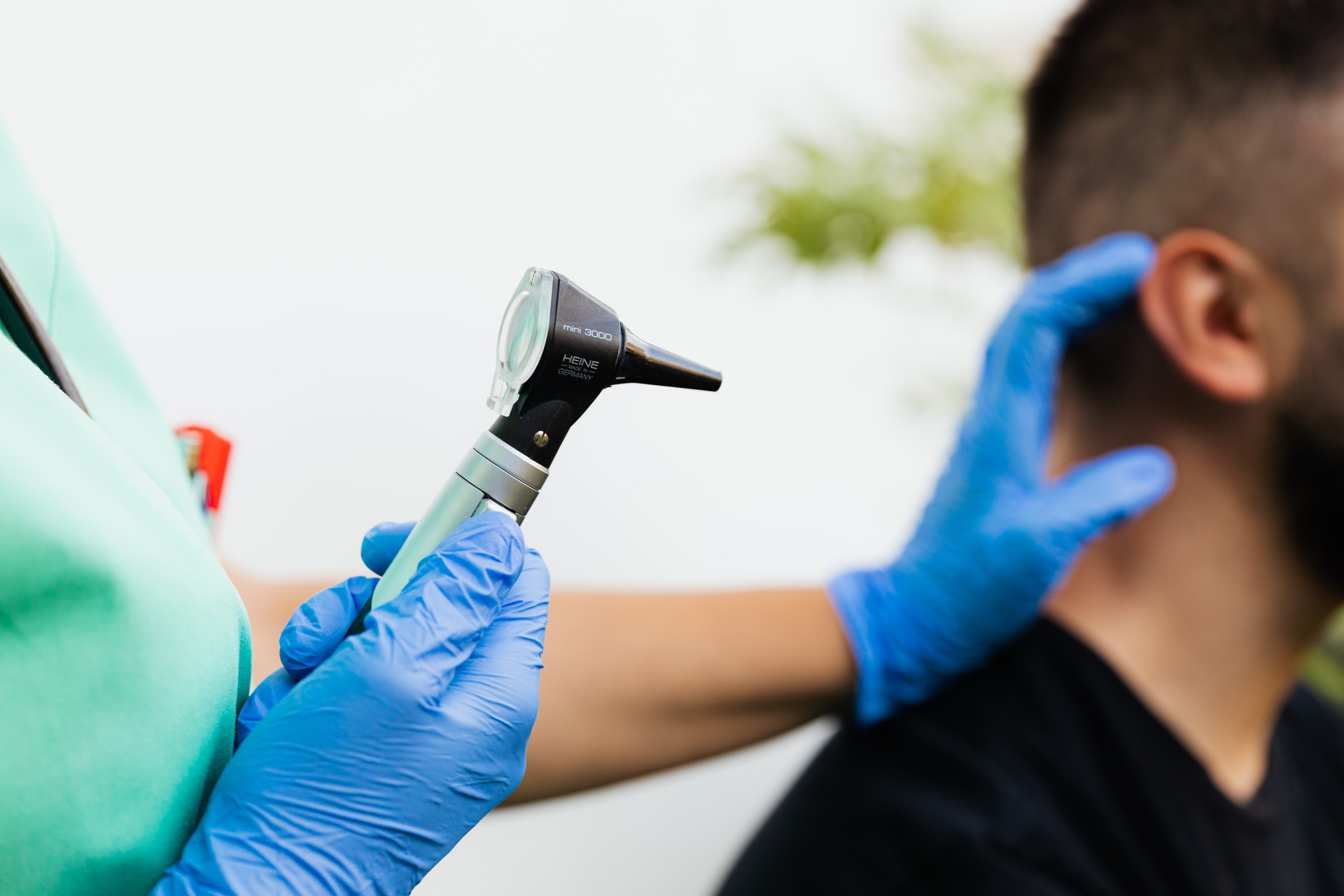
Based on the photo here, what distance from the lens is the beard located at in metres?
0.98

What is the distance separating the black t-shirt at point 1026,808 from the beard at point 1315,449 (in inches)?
11.1

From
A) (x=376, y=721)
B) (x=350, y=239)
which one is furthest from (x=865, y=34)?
(x=376, y=721)

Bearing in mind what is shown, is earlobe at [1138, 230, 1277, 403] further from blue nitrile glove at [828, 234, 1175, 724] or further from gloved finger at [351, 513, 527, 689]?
gloved finger at [351, 513, 527, 689]

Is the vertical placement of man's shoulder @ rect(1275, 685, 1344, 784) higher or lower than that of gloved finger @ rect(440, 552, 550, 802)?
lower

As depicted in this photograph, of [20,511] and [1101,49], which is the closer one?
[20,511]

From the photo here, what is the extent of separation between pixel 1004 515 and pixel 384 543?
2.16 feet

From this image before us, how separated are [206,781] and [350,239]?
1082 mm

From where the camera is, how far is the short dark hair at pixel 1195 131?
3.26 feet

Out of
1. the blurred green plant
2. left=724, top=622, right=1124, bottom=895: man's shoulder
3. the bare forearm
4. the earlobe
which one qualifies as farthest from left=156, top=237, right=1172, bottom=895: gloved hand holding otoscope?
the blurred green plant

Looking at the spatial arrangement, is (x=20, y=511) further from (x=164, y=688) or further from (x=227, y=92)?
(x=227, y=92)

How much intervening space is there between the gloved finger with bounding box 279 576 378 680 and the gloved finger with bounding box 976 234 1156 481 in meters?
0.72

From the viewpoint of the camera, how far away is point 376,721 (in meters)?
0.47

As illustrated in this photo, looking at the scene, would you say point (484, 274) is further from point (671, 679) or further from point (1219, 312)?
point (1219, 312)

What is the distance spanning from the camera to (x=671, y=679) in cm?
96
